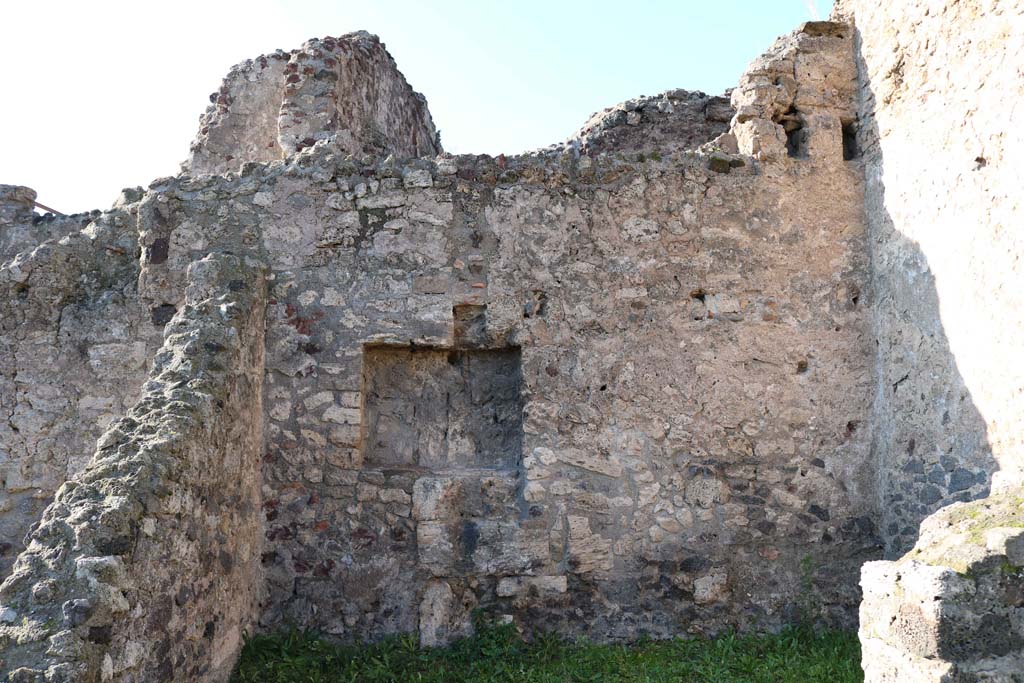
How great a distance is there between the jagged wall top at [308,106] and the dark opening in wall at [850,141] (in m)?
3.79

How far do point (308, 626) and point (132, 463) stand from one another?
1.66 metres

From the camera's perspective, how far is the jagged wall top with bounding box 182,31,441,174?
7.17 meters

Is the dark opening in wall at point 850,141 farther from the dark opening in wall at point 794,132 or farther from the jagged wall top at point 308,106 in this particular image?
the jagged wall top at point 308,106

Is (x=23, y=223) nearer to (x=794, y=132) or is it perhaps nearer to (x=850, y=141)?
(x=794, y=132)

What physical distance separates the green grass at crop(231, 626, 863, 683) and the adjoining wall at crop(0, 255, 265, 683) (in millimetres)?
305

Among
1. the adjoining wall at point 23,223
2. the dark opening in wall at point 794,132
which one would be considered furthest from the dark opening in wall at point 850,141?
the adjoining wall at point 23,223

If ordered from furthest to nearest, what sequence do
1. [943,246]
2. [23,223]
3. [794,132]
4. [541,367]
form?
[23,223], [794,132], [541,367], [943,246]

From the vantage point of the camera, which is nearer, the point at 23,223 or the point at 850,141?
the point at 850,141

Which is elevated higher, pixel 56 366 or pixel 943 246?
pixel 943 246

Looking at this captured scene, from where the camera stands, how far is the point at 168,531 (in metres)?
3.86

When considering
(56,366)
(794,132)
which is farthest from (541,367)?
(56,366)

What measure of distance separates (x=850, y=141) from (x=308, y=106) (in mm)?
4165

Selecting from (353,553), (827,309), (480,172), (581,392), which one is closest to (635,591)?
(581,392)

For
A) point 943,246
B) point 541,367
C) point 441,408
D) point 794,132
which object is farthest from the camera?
point 794,132
